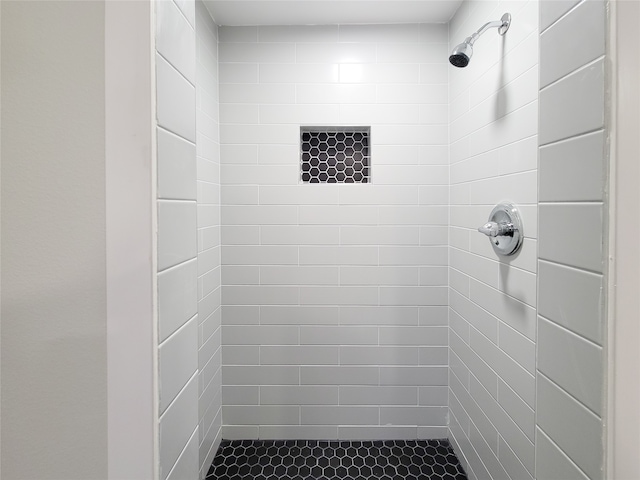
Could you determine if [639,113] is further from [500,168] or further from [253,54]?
[253,54]

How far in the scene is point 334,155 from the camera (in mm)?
2123

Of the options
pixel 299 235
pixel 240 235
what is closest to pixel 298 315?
pixel 299 235

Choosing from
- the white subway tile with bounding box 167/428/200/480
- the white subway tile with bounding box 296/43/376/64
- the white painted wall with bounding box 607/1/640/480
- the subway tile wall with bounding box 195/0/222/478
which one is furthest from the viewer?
the white subway tile with bounding box 296/43/376/64

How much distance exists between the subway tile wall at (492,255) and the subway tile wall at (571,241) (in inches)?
26.5

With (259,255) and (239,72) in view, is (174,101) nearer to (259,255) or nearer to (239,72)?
(259,255)

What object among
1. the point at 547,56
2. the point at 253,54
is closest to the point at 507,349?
the point at 547,56

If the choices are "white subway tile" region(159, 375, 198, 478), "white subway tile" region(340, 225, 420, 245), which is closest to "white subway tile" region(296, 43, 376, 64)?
"white subway tile" region(340, 225, 420, 245)

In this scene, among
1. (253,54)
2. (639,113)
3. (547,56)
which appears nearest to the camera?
(639,113)

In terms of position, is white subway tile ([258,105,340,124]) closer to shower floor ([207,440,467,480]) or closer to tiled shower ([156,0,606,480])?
tiled shower ([156,0,606,480])

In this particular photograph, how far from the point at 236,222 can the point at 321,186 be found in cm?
52

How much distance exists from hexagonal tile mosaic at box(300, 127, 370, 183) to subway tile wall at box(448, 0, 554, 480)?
507mm

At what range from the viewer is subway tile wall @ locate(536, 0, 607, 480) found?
0.51 metres

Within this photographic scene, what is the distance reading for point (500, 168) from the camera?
1.45m

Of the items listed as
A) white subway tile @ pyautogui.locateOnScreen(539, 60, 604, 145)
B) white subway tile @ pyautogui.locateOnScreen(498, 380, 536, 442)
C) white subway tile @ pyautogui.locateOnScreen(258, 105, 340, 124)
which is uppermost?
white subway tile @ pyautogui.locateOnScreen(258, 105, 340, 124)
